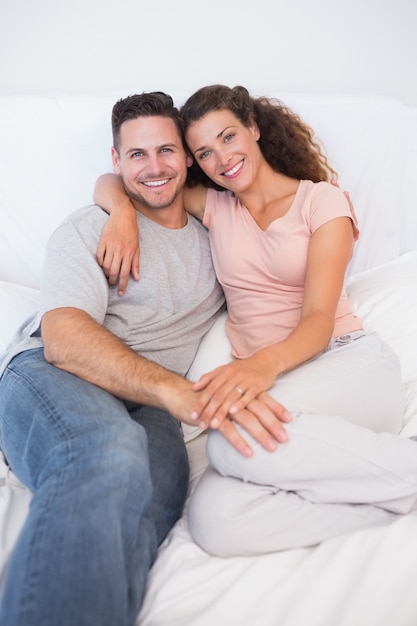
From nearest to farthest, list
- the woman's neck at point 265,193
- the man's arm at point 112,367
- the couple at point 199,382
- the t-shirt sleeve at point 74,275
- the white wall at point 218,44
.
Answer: the couple at point 199,382
the man's arm at point 112,367
the t-shirt sleeve at point 74,275
the woman's neck at point 265,193
the white wall at point 218,44

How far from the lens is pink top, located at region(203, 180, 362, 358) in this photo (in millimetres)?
1411

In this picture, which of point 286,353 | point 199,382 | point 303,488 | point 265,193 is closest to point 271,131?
point 265,193

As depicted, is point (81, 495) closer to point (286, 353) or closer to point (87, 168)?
point (286, 353)

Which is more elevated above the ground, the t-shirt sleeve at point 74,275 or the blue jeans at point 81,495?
the t-shirt sleeve at point 74,275

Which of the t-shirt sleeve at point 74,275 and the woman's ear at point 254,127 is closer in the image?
the t-shirt sleeve at point 74,275

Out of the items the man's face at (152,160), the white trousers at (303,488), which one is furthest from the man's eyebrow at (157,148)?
the white trousers at (303,488)

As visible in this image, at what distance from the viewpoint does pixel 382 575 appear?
0.87 metres

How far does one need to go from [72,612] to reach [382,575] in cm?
46

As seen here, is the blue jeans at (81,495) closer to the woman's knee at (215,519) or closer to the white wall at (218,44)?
the woman's knee at (215,519)

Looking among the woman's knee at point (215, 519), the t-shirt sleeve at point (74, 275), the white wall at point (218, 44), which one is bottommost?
the woman's knee at point (215, 519)

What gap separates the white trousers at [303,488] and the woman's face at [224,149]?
686 millimetres

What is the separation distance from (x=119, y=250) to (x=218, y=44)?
98 cm

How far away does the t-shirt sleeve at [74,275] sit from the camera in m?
1.27

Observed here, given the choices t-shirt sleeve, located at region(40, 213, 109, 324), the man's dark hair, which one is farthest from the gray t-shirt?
the man's dark hair
